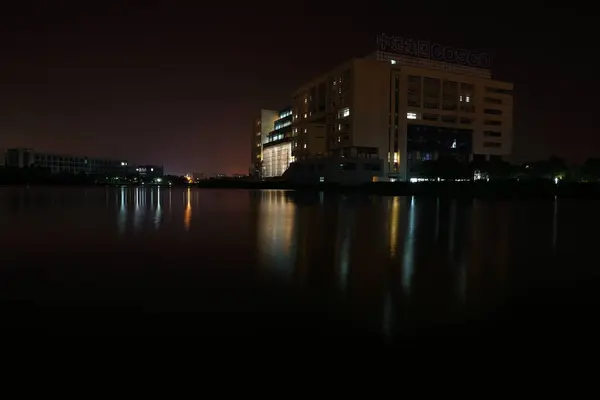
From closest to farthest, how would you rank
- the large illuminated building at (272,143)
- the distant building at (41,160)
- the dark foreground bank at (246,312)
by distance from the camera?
1. the dark foreground bank at (246,312)
2. the large illuminated building at (272,143)
3. the distant building at (41,160)

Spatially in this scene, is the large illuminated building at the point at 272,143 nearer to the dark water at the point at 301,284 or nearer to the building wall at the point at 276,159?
the building wall at the point at 276,159

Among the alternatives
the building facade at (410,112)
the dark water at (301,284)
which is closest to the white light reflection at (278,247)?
the dark water at (301,284)

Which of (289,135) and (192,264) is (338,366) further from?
(289,135)

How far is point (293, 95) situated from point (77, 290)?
357 feet

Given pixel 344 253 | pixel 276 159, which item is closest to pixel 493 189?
pixel 344 253

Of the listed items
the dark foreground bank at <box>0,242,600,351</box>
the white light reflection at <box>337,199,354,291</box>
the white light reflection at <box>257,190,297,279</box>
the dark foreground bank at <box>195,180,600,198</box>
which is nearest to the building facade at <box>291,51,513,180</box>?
the dark foreground bank at <box>195,180,600,198</box>

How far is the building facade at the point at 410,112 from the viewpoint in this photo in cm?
8581

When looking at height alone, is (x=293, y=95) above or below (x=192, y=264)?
above

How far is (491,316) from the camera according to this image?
6023mm

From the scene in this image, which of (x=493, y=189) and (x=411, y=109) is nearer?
(x=493, y=189)

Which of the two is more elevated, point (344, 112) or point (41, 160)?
point (344, 112)

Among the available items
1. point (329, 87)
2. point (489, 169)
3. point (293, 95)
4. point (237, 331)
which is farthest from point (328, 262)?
point (293, 95)

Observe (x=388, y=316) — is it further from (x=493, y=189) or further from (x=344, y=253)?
(x=493, y=189)

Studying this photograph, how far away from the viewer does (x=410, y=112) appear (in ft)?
289
